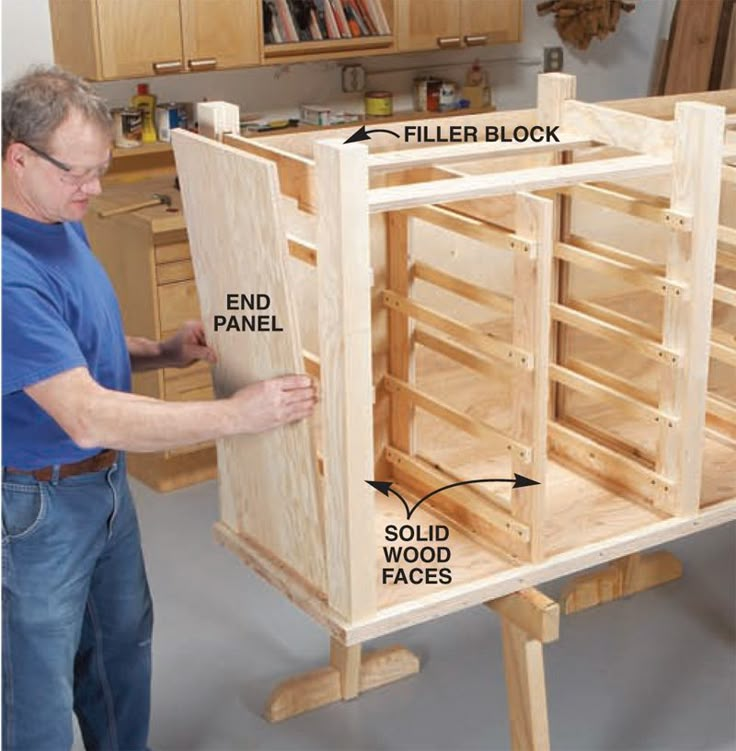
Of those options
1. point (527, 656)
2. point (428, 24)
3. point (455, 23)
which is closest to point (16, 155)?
point (527, 656)

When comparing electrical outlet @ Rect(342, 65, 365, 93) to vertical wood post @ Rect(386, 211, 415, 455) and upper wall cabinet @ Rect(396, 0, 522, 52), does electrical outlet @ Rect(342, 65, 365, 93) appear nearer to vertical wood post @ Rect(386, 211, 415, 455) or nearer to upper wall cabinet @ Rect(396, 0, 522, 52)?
upper wall cabinet @ Rect(396, 0, 522, 52)

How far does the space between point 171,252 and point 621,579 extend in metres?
1.84

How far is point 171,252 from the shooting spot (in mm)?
4391

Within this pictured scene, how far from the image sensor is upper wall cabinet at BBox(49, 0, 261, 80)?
4727 millimetres

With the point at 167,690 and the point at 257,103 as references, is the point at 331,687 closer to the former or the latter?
the point at 167,690

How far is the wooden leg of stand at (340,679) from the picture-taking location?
3293mm

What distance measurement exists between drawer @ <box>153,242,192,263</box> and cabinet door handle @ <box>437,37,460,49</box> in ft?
6.36

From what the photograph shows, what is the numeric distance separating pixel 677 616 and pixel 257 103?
3.01 meters

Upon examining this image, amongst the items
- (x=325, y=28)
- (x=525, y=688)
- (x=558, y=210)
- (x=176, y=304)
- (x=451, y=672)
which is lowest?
(x=451, y=672)

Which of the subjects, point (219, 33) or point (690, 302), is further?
point (219, 33)

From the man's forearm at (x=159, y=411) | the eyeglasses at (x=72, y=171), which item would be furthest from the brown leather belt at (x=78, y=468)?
the eyeglasses at (x=72, y=171)

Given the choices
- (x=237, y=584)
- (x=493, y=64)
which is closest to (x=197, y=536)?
(x=237, y=584)

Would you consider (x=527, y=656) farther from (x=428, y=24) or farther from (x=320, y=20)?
(x=428, y=24)

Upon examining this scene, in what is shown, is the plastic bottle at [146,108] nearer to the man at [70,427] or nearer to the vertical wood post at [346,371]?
the man at [70,427]
